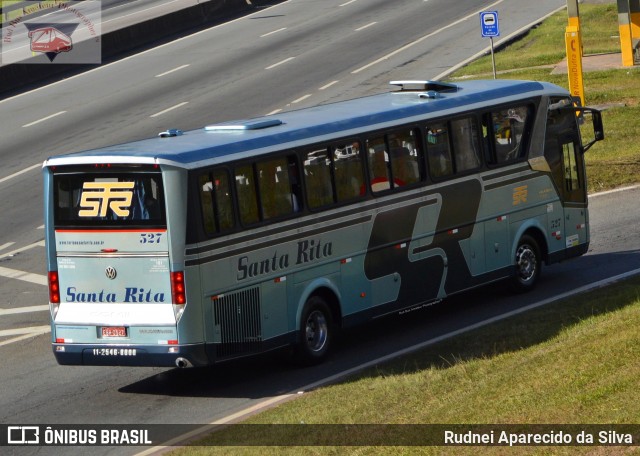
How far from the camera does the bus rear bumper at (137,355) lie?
498 inches

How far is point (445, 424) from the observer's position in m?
9.80

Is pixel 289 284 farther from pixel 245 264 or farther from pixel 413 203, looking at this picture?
pixel 413 203

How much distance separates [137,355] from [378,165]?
4.21 meters

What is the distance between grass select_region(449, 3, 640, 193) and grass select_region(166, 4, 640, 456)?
30.9ft

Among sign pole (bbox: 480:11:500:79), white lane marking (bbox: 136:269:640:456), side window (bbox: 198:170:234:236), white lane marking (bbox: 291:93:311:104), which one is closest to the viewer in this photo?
white lane marking (bbox: 136:269:640:456)

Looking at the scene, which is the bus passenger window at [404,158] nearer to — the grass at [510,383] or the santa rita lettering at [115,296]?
the grass at [510,383]

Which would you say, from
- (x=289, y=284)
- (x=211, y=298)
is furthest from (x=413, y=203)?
(x=211, y=298)

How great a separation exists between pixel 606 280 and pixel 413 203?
3904mm

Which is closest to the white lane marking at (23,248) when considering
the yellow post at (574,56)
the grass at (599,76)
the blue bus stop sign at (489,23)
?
the grass at (599,76)

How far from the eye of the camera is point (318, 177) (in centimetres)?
1419

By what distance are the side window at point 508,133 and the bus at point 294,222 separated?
27 mm

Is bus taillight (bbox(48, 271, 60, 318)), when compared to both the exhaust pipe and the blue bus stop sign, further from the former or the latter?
the blue bus stop sign

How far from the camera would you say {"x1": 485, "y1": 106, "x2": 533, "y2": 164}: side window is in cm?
1670

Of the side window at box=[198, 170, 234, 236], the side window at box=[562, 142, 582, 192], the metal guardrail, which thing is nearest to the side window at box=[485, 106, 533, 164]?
the side window at box=[562, 142, 582, 192]
